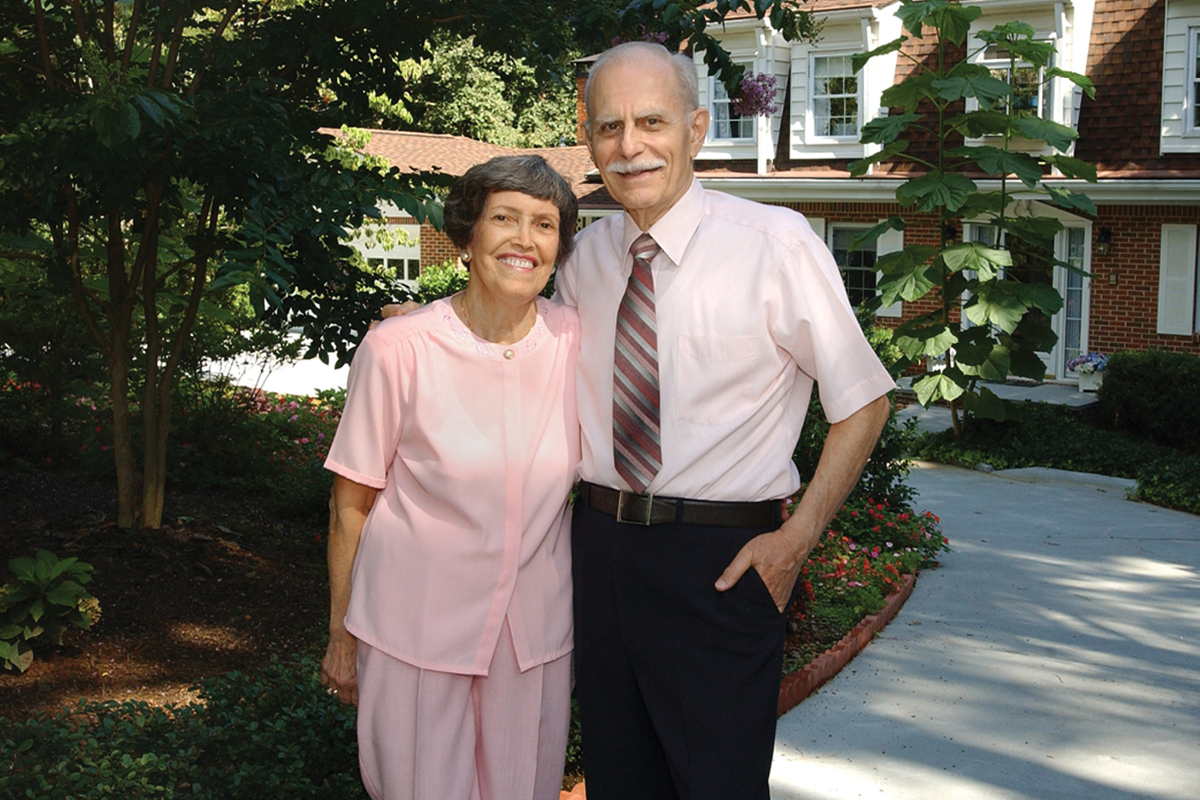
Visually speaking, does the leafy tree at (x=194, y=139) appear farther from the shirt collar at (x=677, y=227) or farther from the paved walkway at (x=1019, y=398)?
the paved walkway at (x=1019, y=398)

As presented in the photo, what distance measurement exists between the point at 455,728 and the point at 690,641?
22.8 inches

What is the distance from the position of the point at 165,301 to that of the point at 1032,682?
5494 millimetres

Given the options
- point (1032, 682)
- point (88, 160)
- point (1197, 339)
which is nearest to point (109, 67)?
point (88, 160)

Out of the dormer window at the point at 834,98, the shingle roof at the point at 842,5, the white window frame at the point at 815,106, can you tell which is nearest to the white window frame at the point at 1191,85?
the shingle roof at the point at 842,5

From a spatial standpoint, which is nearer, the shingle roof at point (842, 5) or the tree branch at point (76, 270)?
the tree branch at point (76, 270)

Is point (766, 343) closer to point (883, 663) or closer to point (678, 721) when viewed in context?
point (678, 721)

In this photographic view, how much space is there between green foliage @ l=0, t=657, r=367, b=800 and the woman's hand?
0.51 metres

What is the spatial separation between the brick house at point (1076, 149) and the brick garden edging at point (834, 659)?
9011mm

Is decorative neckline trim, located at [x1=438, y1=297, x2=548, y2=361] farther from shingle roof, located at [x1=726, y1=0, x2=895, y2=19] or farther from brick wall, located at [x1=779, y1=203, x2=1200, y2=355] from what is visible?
shingle roof, located at [x1=726, y1=0, x2=895, y2=19]

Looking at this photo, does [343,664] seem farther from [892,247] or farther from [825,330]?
[892,247]

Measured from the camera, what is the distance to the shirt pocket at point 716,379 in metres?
2.72

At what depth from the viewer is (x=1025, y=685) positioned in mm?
5539

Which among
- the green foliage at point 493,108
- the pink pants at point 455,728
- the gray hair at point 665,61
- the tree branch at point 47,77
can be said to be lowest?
the pink pants at point 455,728

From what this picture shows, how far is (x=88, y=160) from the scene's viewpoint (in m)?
4.34
